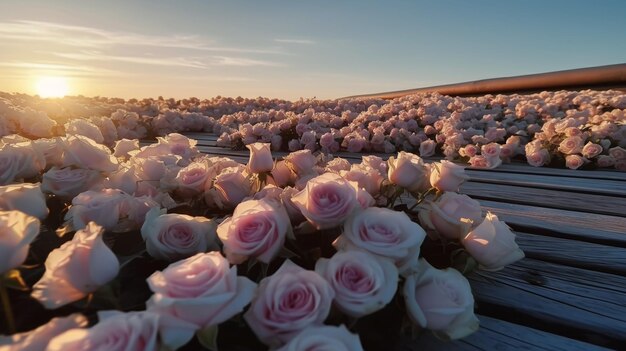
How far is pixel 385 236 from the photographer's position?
2.99 feet

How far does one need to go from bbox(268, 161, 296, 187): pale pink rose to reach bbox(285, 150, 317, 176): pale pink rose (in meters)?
0.03

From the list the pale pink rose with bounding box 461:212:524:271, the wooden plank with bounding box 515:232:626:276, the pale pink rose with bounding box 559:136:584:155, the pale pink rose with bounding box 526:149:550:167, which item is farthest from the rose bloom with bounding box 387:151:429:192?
the pale pink rose with bounding box 559:136:584:155

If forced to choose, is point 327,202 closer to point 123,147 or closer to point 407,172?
point 407,172

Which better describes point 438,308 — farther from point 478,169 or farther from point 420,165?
point 478,169

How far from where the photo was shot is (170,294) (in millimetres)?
698

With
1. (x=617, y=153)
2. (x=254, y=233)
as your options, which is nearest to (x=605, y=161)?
(x=617, y=153)

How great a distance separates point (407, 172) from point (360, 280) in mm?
519

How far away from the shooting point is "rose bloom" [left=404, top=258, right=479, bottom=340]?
87cm

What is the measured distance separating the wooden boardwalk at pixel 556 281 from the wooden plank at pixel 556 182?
126 mm

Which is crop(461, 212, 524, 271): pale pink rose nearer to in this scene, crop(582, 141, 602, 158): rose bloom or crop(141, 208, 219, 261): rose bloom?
crop(141, 208, 219, 261): rose bloom

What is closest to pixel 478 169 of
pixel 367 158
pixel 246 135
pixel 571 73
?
pixel 367 158

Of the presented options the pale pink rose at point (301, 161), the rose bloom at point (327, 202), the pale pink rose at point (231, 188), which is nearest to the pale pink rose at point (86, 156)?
the pale pink rose at point (231, 188)

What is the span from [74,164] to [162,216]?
0.50 m

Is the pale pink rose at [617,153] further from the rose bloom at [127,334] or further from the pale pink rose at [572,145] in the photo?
the rose bloom at [127,334]
